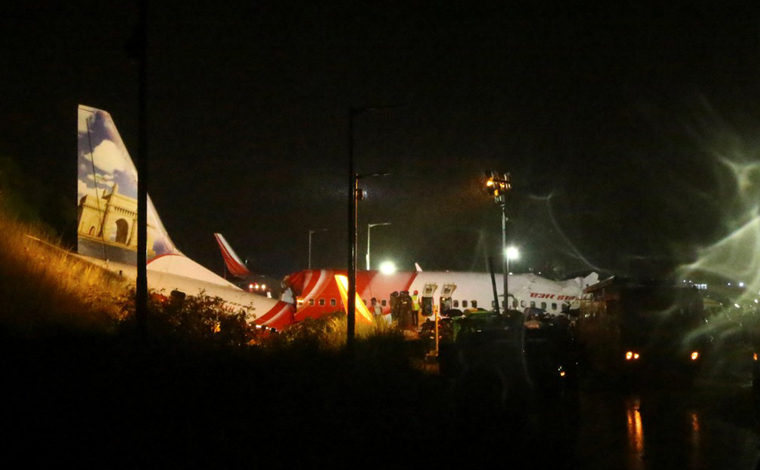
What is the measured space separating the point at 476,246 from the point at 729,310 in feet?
188

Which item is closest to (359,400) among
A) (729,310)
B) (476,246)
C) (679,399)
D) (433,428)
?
(433,428)

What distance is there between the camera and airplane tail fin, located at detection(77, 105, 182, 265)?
2206cm

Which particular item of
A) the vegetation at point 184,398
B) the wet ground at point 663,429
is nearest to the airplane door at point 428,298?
the wet ground at point 663,429

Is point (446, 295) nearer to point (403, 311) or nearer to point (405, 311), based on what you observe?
point (405, 311)

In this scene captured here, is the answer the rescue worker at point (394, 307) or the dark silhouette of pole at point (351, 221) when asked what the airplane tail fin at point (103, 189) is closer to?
the dark silhouette of pole at point (351, 221)

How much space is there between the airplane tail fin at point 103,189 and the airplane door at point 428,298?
66.4 feet

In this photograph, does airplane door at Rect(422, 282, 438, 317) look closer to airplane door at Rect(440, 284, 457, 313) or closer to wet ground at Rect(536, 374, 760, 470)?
airplane door at Rect(440, 284, 457, 313)

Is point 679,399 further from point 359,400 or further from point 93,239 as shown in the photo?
point 93,239

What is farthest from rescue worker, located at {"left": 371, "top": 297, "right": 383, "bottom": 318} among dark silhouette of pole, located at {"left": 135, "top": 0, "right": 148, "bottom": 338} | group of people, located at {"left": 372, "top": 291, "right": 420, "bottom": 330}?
dark silhouette of pole, located at {"left": 135, "top": 0, "right": 148, "bottom": 338}

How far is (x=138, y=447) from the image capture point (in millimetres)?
7340

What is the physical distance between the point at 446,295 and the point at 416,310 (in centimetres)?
280

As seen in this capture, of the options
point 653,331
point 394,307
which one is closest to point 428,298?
point 394,307

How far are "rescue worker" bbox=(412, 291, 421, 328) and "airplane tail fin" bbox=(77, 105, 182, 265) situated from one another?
58.4 feet

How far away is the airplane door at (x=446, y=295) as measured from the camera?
42.5 m
